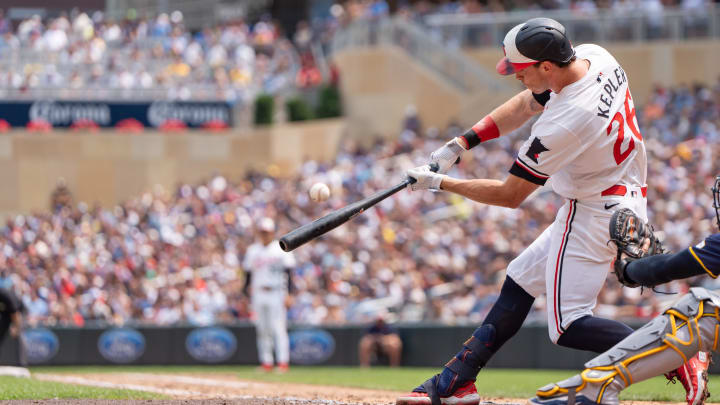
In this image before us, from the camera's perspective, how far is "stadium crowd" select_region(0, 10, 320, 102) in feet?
86.3

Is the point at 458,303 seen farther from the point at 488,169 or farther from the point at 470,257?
the point at 488,169

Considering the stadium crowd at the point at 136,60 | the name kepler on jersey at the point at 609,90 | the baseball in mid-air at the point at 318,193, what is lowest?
the baseball in mid-air at the point at 318,193

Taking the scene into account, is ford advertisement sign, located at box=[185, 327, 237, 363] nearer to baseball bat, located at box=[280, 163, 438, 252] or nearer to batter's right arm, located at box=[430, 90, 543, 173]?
batter's right arm, located at box=[430, 90, 543, 173]

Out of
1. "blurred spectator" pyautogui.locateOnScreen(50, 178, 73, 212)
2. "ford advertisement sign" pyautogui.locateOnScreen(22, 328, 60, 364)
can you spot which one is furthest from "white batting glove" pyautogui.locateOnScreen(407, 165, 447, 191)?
"blurred spectator" pyautogui.locateOnScreen(50, 178, 73, 212)

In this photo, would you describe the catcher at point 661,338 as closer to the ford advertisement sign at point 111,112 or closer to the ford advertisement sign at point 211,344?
the ford advertisement sign at point 211,344

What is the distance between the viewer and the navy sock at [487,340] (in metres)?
5.68

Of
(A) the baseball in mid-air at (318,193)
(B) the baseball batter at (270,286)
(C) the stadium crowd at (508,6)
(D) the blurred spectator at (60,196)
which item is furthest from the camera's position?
(D) the blurred spectator at (60,196)

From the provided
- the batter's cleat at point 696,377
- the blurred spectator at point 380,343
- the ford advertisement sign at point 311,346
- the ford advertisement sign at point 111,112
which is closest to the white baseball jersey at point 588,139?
the batter's cleat at point 696,377

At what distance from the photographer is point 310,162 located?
2508cm

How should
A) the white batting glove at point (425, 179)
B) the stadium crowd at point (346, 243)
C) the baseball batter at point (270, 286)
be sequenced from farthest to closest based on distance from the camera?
the stadium crowd at point (346, 243) < the baseball batter at point (270, 286) < the white batting glove at point (425, 179)

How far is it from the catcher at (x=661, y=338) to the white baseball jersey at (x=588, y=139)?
56 centimetres

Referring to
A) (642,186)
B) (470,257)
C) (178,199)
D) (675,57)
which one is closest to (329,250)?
(470,257)

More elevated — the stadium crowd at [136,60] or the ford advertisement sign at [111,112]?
the stadium crowd at [136,60]

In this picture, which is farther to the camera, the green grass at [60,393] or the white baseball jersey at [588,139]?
the green grass at [60,393]
